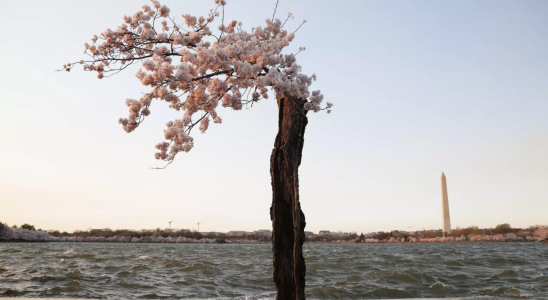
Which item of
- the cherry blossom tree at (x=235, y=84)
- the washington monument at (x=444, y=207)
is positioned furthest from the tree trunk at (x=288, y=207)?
the washington monument at (x=444, y=207)

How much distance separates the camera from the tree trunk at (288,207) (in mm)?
5453

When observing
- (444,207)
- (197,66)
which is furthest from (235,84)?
(444,207)

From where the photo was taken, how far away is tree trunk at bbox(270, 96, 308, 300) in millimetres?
5453

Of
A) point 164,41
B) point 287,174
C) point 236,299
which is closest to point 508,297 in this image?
point 236,299

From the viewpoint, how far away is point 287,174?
220 inches

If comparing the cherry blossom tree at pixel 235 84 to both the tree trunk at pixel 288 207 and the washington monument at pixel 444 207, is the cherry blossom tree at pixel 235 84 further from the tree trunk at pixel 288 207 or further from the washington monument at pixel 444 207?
the washington monument at pixel 444 207

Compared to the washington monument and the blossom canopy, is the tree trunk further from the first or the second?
the washington monument

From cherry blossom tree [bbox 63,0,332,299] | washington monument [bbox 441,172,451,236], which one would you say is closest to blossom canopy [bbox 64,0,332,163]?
cherry blossom tree [bbox 63,0,332,299]

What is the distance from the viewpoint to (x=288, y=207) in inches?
222

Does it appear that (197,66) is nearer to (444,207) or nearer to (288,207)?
(288,207)

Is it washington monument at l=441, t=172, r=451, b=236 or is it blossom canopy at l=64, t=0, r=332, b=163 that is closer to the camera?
blossom canopy at l=64, t=0, r=332, b=163

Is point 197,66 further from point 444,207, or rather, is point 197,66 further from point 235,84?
point 444,207

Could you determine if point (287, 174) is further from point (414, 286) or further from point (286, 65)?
point (414, 286)

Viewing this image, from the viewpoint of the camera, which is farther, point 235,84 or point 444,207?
point 444,207
